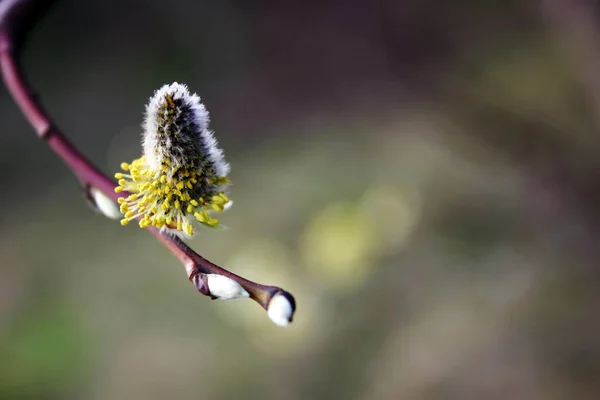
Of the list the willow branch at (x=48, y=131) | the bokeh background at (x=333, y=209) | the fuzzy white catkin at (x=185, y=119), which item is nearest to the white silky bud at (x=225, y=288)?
the willow branch at (x=48, y=131)

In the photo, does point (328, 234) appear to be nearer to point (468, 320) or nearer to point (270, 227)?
point (270, 227)

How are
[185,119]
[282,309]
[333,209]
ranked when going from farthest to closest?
[333,209]
[185,119]
[282,309]

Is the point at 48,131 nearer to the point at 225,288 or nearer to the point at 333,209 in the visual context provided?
the point at 225,288

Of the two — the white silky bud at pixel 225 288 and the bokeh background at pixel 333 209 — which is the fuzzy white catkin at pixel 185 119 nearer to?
the white silky bud at pixel 225 288

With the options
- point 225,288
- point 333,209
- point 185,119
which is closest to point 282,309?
point 225,288

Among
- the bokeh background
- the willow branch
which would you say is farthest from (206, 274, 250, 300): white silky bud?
the bokeh background
